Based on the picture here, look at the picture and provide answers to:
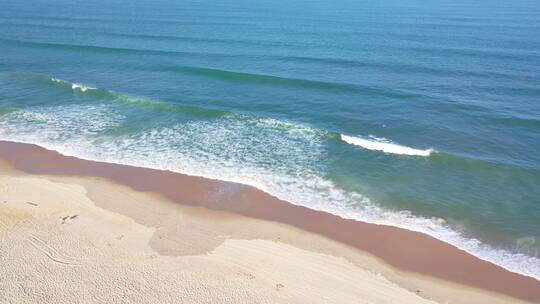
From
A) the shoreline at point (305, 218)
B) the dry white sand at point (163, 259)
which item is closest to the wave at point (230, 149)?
the shoreline at point (305, 218)

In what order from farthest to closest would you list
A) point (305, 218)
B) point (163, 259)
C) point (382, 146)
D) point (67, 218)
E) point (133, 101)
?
1. point (133, 101)
2. point (382, 146)
3. point (305, 218)
4. point (67, 218)
5. point (163, 259)

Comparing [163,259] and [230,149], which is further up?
[230,149]

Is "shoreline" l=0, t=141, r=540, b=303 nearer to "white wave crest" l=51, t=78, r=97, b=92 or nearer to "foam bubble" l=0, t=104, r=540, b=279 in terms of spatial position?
"foam bubble" l=0, t=104, r=540, b=279

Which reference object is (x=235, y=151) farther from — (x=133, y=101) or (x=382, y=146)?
(x=133, y=101)

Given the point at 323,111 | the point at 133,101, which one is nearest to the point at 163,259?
the point at 323,111

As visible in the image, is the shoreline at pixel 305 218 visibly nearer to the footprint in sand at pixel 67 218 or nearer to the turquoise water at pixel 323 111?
the turquoise water at pixel 323 111

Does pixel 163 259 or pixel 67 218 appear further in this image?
pixel 67 218

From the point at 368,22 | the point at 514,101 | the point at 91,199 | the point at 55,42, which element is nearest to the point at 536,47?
the point at 514,101
